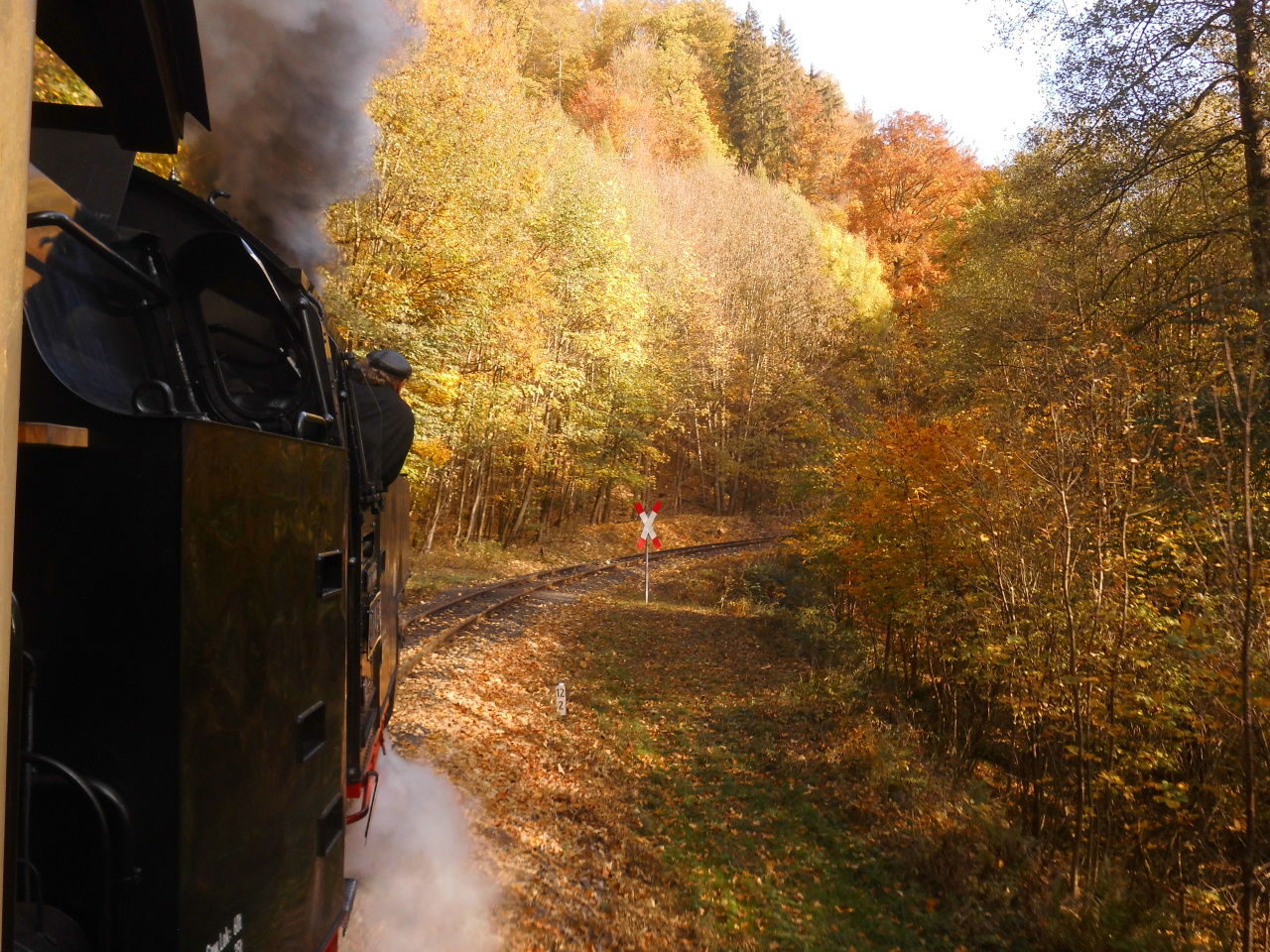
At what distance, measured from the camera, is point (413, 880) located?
5609mm

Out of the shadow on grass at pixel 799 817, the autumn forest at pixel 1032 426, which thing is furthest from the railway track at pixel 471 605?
the autumn forest at pixel 1032 426

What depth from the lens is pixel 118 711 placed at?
183 cm

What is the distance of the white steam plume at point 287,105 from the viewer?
16.7 feet

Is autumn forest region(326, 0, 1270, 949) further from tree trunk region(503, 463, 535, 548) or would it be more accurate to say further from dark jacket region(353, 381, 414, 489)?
dark jacket region(353, 381, 414, 489)

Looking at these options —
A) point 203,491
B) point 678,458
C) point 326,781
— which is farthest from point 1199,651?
point 678,458

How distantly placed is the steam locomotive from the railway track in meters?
6.58

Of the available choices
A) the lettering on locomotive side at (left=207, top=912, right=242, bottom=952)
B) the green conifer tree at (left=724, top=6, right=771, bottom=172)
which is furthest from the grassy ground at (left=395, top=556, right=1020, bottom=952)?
Answer: the green conifer tree at (left=724, top=6, right=771, bottom=172)

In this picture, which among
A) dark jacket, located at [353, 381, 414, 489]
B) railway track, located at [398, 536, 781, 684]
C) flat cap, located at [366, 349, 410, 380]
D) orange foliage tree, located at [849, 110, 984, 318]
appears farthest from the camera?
orange foliage tree, located at [849, 110, 984, 318]

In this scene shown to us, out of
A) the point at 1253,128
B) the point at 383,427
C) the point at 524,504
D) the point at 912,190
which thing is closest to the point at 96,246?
the point at 383,427

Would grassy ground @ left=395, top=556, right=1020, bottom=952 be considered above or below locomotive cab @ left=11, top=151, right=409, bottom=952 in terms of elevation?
below

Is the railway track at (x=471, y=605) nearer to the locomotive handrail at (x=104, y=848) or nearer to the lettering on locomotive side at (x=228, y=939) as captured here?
the lettering on locomotive side at (x=228, y=939)

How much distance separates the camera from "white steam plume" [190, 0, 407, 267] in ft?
16.7

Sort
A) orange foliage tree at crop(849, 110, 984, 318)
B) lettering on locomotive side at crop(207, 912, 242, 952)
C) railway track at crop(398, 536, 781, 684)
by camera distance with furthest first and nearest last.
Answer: orange foliage tree at crop(849, 110, 984, 318)
railway track at crop(398, 536, 781, 684)
lettering on locomotive side at crop(207, 912, 242, 952)

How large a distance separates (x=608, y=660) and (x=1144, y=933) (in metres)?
8.75
